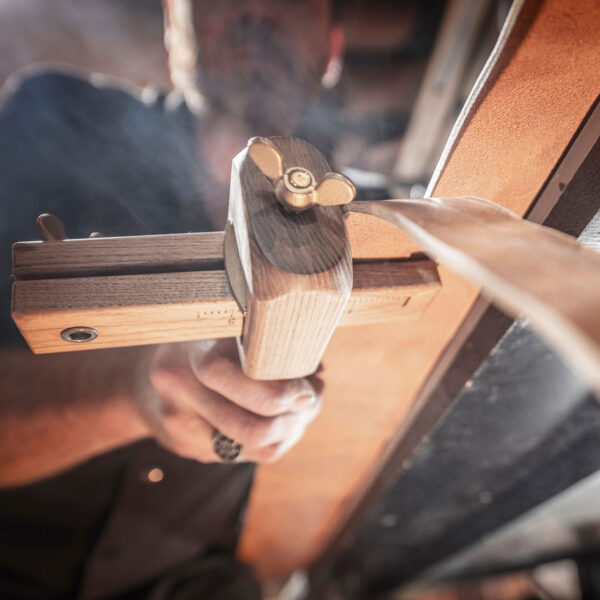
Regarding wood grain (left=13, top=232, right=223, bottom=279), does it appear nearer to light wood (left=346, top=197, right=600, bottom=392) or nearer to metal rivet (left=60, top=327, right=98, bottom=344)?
metal rivet (left=60, top=327, right=98, bottom=344)

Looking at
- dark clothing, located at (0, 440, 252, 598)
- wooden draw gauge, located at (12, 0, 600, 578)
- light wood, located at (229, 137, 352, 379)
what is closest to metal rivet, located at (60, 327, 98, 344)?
wooden draw gauge, located at (12, 0, 600, 578)

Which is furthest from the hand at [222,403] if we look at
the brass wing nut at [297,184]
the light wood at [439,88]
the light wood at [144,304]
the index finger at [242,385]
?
the light wood at [439,88]

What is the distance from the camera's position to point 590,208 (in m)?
0.46

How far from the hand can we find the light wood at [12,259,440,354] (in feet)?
0.34

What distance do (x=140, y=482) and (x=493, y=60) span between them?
1240 mm

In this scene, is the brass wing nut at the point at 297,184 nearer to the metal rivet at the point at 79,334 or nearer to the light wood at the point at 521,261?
the light wood at the point at 521,261

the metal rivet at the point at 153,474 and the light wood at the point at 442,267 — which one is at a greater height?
the light wood at the point at 442,267

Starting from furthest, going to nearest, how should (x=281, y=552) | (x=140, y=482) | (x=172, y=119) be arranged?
(x=281, y=552) → (x=172, y=119) → (x=140, y=482)

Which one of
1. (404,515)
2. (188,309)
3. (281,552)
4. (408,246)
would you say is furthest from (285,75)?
(281,552)

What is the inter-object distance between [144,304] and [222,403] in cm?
27

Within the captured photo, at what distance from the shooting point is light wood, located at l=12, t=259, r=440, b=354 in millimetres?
381

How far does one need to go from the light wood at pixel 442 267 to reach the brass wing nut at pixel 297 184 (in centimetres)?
10

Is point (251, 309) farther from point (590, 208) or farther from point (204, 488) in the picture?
point (204, 488)

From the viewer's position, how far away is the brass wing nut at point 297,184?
1.14 ft
